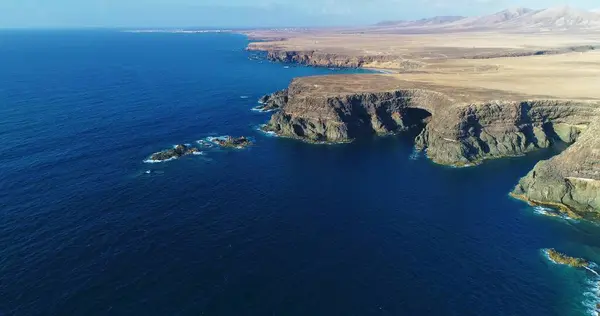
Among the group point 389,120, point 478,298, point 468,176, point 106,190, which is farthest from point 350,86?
point 478,298

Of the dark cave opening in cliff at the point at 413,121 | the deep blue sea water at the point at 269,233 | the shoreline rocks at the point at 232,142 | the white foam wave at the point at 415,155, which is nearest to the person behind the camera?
the deep blue sea water at the point at 269,233

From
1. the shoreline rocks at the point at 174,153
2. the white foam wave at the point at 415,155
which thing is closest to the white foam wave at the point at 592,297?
the white foam wave at the point at 415,155

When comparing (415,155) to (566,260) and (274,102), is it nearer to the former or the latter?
(566,260)

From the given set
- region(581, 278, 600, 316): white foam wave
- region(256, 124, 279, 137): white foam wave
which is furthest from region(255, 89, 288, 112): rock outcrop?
region(581, 278, 600, 316): white foam wave

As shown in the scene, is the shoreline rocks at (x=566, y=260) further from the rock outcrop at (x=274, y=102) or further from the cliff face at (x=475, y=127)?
the rock outcrop at (x=274, y=102)

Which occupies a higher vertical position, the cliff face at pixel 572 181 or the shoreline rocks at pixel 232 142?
the cliff face at pixel 572 181
